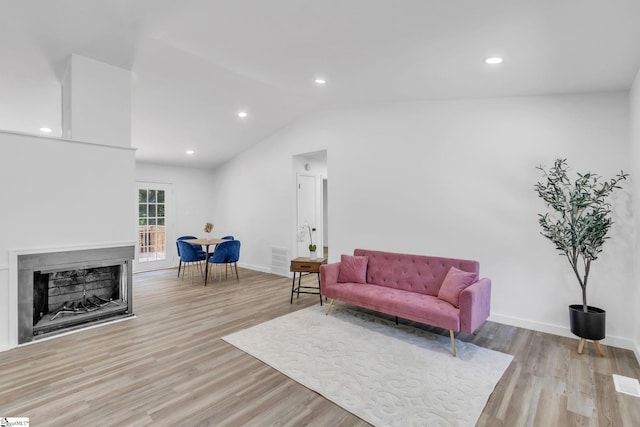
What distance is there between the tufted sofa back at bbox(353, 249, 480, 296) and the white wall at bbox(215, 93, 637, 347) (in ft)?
1.33

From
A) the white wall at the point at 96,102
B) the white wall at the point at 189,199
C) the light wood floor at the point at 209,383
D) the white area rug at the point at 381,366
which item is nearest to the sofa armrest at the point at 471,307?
the white area rug at the point at 381,366

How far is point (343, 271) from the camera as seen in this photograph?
4230 millimetres

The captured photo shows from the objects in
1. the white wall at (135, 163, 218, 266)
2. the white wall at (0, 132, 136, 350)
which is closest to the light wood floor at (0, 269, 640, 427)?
the white wall at (0, 132, 136, 350)

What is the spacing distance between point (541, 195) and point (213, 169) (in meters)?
7.36

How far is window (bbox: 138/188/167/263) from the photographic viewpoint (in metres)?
7.11

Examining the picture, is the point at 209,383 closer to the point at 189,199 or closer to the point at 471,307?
the point at 471,307

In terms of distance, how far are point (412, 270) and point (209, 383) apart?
8.52 feet

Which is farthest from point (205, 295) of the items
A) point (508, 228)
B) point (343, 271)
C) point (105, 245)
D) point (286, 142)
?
point (508, 228)

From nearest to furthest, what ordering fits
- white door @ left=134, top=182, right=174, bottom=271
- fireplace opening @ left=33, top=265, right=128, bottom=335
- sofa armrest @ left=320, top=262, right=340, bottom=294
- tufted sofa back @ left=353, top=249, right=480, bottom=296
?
fireplace opening @ left=33, top=265, right=128, bottom=335
tufted sofa back @ left=353, top=249, right=480, bottom=296
sofa armrest @ left=320, top=262, right=340, bottom=294
white door @ left=134, top=182, right=174, bottom=271

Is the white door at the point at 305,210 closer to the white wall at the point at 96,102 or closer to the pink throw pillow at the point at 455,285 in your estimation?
the white wall at the point at 96,102

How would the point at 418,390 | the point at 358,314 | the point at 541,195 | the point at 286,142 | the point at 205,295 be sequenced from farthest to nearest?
the point at 286,142, the point at 205,295, the point at 358,314, the point at 541,195, the point at 418,390

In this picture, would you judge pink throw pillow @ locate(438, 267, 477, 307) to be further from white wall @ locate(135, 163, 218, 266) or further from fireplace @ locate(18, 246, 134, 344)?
white wall @ locate(135, 163, 218, 266)

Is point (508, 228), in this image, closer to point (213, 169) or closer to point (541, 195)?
point (541, 195)

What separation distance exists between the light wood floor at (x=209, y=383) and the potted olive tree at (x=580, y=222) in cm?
36
